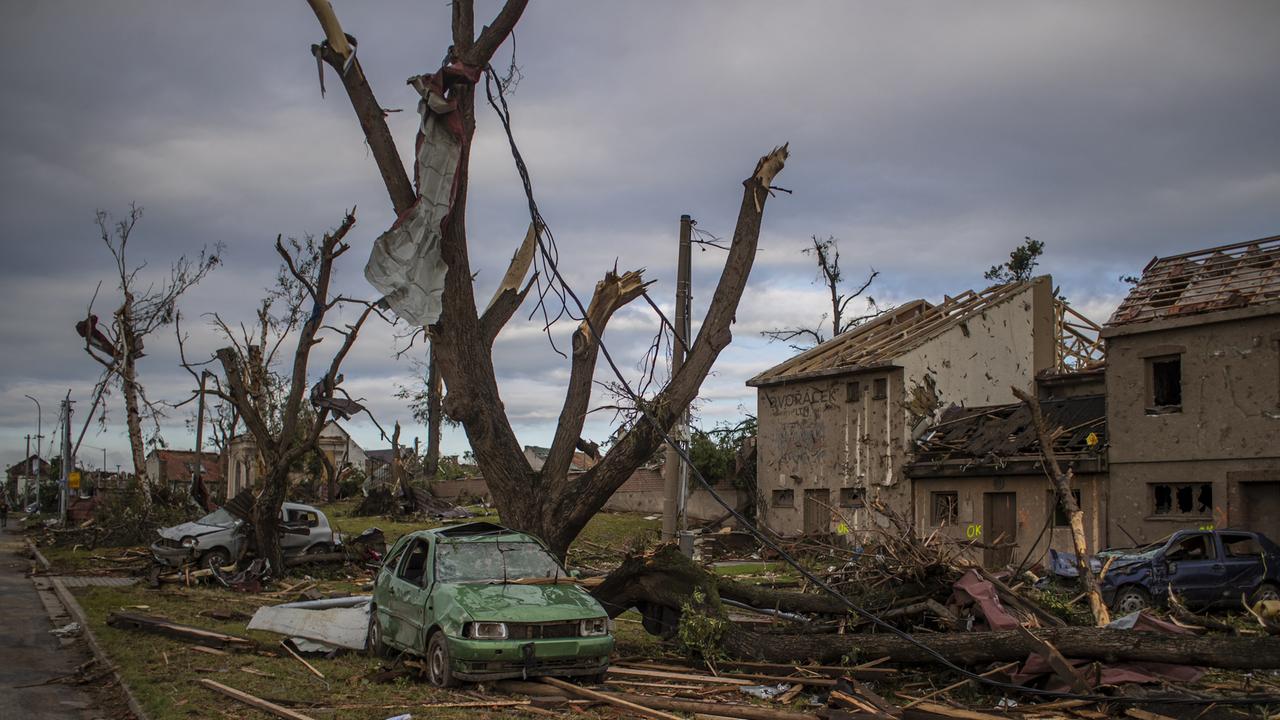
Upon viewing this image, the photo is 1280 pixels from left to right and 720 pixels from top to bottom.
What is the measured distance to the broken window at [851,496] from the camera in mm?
29609

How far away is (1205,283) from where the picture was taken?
23.2m

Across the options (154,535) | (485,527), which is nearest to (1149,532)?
(485,527)

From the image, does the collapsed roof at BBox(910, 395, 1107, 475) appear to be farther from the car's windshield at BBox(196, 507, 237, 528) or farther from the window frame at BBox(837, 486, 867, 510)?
the car's windshield at BBox(196, 507, 237, 528)

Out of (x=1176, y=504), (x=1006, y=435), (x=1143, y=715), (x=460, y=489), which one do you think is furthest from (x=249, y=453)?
(x=1143, y=715)

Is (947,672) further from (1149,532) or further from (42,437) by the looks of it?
(42,437)

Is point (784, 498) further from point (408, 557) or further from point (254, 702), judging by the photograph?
point (254, 702)

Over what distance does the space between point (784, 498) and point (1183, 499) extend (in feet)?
42.9

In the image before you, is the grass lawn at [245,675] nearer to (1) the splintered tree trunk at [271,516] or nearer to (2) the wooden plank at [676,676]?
(2) the wooden plank at [676,676]

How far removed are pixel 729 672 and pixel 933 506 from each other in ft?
62.3

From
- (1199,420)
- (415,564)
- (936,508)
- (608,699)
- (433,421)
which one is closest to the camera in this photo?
(608,699)

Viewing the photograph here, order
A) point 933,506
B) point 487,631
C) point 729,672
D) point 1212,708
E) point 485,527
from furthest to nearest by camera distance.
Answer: point 933,506
point 485,527
point 729,672
point 487,631
point 1212,708

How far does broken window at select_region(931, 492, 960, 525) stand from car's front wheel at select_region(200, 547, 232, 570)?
18.0 metres

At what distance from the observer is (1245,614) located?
1647 cm

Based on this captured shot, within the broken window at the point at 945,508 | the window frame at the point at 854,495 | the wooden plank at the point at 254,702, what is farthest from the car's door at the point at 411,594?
the window frame at the point at 854,495
